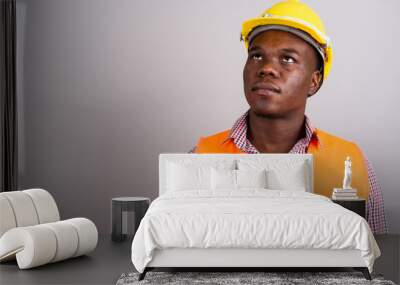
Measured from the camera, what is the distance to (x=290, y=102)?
21.8 feet

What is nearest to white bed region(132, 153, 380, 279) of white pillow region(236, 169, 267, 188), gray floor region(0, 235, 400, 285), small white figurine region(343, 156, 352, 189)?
gray floor region(0, 235, 400, 285)

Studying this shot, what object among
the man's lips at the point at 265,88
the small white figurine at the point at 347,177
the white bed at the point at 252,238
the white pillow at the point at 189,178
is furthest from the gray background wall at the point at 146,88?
the white bed at the point at 252,238

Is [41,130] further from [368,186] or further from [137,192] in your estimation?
[368,186]

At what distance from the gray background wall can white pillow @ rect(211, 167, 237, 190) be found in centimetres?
90

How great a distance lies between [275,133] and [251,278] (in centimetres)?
233

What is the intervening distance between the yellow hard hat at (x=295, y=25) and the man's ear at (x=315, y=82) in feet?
0.25

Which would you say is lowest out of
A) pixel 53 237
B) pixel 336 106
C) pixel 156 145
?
pixel 53 237

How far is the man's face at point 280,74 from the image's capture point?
21.4 feet

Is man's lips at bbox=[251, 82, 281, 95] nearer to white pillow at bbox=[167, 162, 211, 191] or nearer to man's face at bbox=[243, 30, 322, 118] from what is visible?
man's face at bbox=[243, 30, 322, 118]

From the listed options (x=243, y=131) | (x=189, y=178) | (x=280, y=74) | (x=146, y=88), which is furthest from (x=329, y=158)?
(x=146, y=88)

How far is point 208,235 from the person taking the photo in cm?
455

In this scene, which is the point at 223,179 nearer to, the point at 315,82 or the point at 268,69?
the point at 268,69

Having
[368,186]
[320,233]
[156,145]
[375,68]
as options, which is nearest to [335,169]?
[368,186]

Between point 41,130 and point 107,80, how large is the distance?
88cm
